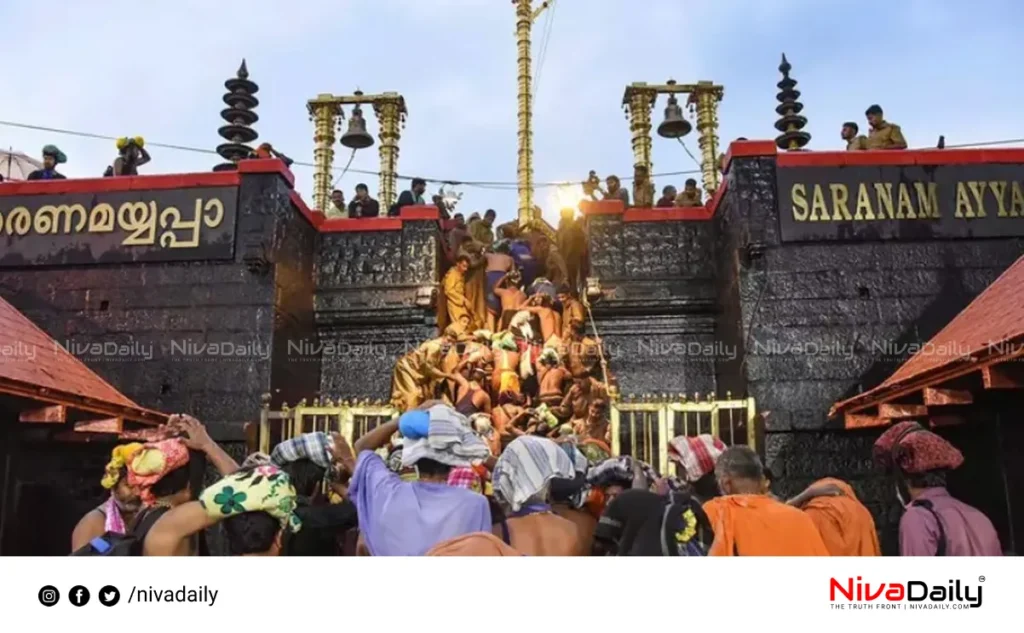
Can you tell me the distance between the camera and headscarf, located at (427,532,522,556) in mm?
2414

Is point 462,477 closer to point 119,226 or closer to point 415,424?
point 415,424

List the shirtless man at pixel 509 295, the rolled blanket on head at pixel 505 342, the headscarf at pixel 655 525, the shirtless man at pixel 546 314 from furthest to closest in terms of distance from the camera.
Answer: the shirtless man at pixel 509 295 → the shirtless man at pixel 546 314 → the rolled blanket on head at pixel 505 342 → the headscarf at pixel 655 525

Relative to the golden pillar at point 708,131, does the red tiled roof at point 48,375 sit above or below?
below

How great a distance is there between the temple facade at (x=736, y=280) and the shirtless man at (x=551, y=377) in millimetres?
958

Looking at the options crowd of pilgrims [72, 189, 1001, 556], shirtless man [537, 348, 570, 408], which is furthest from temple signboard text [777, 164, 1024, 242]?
crowd of pilgrims [72, 189, 1001, 556]

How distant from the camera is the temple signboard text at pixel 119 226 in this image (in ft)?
26.8

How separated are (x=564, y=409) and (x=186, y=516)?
5913 mm

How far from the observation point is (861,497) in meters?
7.00

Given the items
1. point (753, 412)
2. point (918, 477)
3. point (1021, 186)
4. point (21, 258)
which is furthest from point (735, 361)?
point (21, 258)

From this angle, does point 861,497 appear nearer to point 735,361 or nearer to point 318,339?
point 735,361

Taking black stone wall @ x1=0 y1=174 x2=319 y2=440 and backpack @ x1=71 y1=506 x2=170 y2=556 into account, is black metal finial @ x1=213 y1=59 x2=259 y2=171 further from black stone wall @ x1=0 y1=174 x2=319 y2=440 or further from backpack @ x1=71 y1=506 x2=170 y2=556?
backpack @ x1=71 y1=506 x2=170 y2=556
